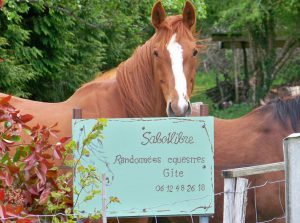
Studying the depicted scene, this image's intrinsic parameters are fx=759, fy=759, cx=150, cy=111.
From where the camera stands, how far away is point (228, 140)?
599 cm

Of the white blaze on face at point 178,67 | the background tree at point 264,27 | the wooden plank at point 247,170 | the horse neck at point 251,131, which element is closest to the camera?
the wooden plank at point 247,170

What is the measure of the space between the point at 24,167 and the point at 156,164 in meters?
1.02

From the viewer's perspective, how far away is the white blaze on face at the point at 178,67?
504cm

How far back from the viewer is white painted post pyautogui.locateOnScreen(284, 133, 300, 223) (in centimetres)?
324

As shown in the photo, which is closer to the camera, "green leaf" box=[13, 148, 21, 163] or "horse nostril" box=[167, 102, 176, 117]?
"green leaf" box=[13, 148, 21, 163]

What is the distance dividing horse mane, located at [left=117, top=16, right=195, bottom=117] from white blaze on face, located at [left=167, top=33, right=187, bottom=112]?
0.15 metres

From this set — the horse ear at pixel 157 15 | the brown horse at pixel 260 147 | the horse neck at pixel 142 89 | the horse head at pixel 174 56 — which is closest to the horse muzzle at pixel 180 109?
the horse head at pixel 174 56

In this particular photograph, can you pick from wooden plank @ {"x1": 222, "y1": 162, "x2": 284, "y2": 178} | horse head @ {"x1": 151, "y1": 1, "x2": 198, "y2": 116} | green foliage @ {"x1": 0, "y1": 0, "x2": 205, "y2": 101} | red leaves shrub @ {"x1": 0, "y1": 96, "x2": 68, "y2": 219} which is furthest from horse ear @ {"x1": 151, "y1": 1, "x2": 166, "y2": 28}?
green foliage @ {"x1": 0, "y1": 0, "x2": 205, "y2": 101}

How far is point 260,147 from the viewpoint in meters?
5.83

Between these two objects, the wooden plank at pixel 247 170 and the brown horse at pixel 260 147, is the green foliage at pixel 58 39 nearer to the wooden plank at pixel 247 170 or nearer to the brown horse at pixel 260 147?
the brown horse at pixel 260 147

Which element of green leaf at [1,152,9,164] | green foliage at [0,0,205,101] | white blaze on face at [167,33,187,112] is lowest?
green leaf at [1,152,9,164]

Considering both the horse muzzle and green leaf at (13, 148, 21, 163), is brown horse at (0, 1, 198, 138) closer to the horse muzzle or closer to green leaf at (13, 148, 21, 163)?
the horse muzzle

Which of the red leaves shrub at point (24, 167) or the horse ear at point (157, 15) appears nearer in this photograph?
the red leaves shrub at point (24, 167)

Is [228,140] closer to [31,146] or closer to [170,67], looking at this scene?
[170,67]
